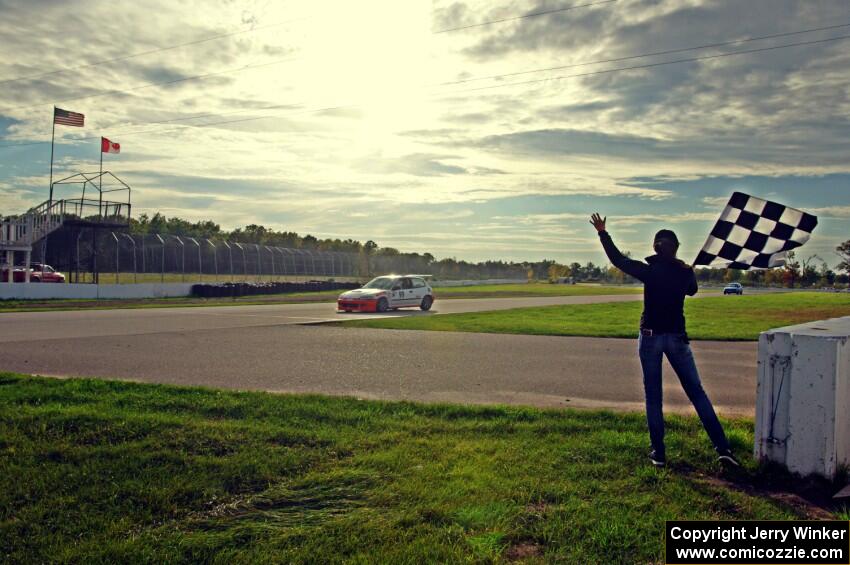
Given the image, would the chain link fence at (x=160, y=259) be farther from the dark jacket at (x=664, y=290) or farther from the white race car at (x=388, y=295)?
the dark jacket at (x=664, y=290)

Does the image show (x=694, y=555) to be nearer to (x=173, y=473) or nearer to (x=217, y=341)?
(x=173, y=473)

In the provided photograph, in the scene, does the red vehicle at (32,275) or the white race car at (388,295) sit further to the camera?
the red vehicle at (32,275)

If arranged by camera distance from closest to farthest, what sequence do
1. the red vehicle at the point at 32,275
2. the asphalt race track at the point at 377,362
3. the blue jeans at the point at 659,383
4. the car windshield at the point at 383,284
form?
1. the blue jeans at the point at 659,383
2. the asphalt race track at the point at 377,362
3. the car windshield at the point at 383,284
4. the red vehicle at the point at 32,275

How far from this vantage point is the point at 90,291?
32.2 meters

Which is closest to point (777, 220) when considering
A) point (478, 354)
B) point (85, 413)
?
point (85, 413)

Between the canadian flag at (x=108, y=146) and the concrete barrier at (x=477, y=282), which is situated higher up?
the canadian flag at (x=108, y=146)

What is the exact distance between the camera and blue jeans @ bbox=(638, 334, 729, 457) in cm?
512

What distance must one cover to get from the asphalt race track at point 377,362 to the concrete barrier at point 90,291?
47.6ft

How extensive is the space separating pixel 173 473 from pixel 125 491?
0.43 metres

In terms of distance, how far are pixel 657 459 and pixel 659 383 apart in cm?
59

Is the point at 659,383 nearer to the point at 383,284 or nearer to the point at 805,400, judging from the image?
the point at 805,400

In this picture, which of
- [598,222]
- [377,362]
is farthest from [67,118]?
[598,222]

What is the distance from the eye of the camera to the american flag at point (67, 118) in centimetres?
3553

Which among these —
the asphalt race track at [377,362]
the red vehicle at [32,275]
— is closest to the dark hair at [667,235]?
the asphalt race track at [377,362]
